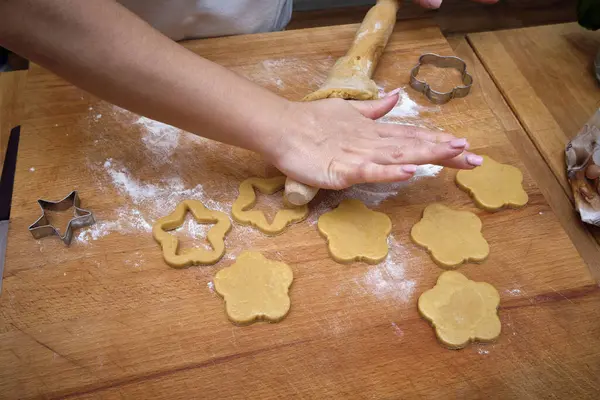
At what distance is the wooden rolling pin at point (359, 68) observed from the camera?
3.82 feet

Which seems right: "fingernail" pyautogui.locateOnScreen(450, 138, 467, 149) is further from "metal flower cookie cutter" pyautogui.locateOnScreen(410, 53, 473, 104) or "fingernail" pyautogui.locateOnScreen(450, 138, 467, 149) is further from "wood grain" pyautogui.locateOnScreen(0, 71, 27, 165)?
"wood grain" pyautogui.locateOnScreen(0, 71, 27, 165)

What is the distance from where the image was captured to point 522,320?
3.41 feet

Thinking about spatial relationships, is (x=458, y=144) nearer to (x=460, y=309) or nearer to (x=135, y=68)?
(x=460, y=309)

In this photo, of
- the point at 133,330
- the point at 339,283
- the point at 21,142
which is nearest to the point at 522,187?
the point at 339,283

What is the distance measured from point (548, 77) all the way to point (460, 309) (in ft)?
3.30

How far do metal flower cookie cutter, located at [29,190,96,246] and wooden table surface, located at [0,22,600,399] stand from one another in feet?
0.07

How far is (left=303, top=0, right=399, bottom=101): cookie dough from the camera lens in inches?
51.7

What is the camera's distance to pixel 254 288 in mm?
1062

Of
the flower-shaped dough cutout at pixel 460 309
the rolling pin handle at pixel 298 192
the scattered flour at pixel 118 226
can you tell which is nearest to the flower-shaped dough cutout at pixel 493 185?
the flower-shaped dough cutout at pixel 460 309

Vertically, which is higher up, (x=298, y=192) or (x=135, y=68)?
(x=135, y=68)

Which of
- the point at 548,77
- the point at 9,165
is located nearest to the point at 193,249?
the point at 9,165

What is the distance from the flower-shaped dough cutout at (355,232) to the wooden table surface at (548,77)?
603mm

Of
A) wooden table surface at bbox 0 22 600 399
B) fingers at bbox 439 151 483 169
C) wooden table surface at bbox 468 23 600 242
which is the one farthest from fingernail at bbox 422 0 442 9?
fingers at bbox 439 151 483 169

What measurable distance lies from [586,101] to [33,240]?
1.59m
